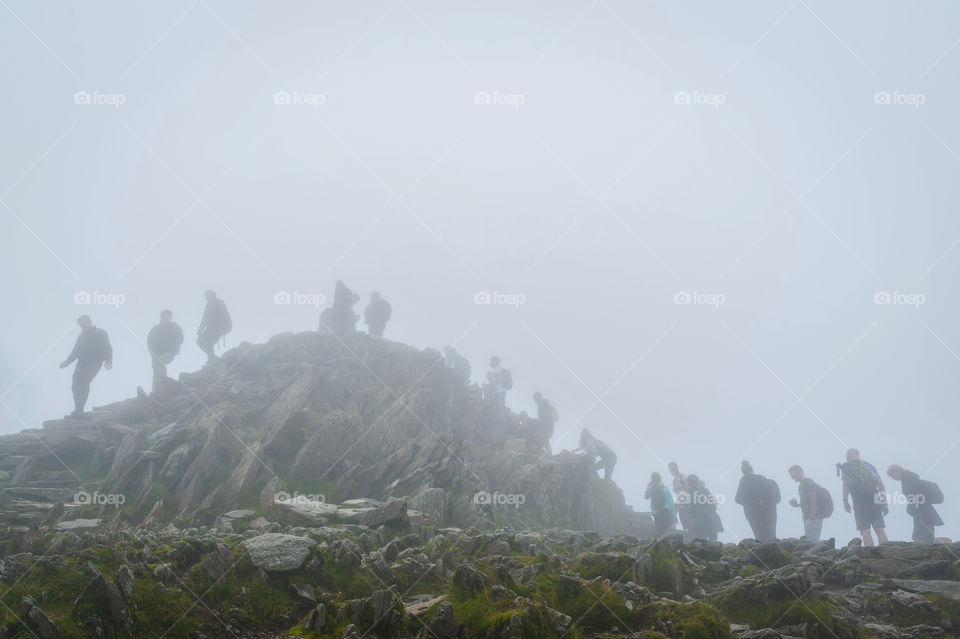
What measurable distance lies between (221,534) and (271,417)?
15.9 m

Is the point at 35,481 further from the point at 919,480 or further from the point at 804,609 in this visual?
the point at 919,480

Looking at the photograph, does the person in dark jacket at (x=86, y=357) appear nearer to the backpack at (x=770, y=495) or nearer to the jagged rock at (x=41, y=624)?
the jagged rock at (x=41, y=624)

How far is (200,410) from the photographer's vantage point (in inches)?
1275


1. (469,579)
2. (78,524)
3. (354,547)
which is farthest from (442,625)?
(78,524)

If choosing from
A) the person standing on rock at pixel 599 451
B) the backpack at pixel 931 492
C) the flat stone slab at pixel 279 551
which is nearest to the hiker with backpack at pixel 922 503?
the backpack at pixel 931 492

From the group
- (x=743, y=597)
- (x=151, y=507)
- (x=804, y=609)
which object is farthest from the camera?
(x=151, y=507)

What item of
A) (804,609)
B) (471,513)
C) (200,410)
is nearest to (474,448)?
(471,513)

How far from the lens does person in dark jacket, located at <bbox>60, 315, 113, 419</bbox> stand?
30172mm

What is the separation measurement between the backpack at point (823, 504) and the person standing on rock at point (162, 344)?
39.6 m

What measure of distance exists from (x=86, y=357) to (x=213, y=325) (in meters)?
10.1

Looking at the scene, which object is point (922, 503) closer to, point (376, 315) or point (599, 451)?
point (599, 451)

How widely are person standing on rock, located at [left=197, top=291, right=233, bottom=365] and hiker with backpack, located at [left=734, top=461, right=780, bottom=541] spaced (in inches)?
1427

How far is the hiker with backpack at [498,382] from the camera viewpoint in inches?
1843

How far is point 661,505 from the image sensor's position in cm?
2903
